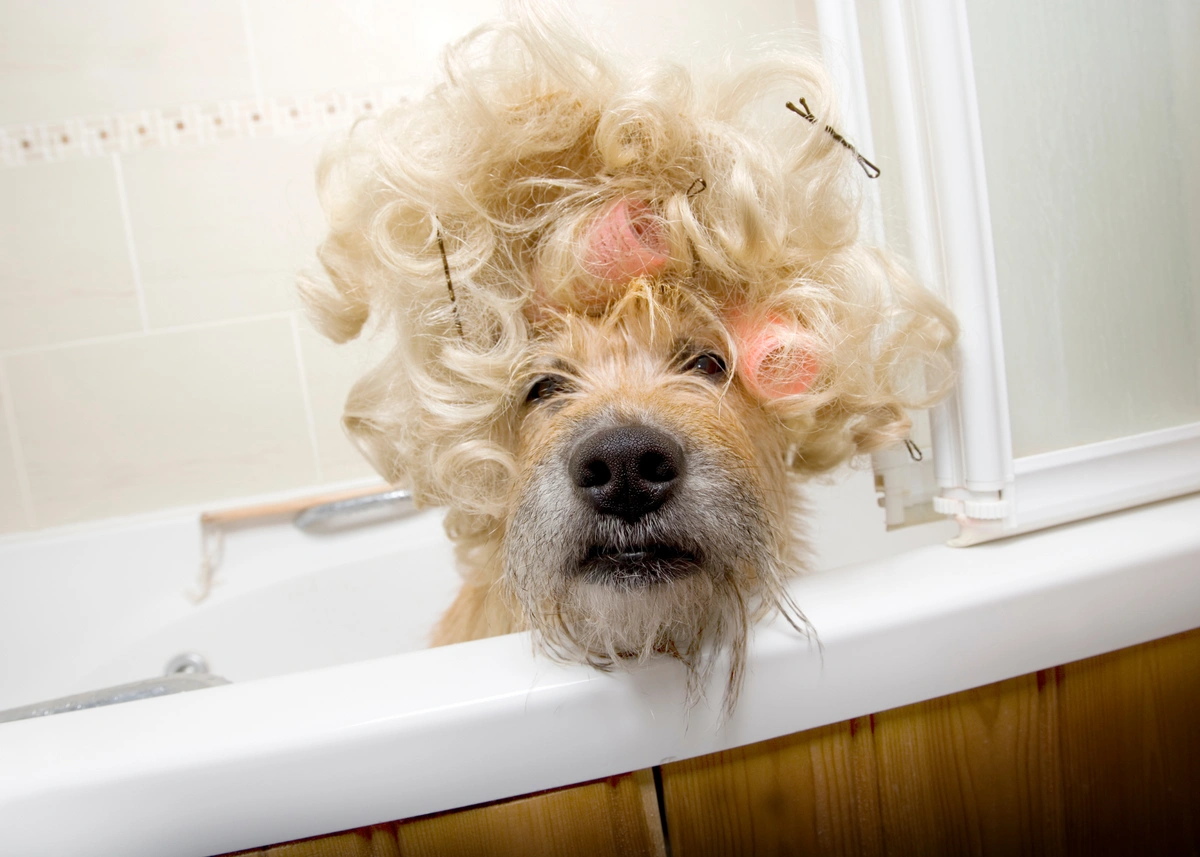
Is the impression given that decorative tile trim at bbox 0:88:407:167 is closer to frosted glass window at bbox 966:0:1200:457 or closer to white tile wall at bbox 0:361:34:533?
white tile wall at bbox 0:361:34:533

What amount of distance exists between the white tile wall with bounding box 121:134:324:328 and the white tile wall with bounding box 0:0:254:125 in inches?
5.0

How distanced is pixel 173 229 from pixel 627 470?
58.9 inches

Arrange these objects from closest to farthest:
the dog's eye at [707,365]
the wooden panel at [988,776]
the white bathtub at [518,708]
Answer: the white bathtub at [518,708] → the wooden panel at [988,776] → the dog's eye at [707,365]

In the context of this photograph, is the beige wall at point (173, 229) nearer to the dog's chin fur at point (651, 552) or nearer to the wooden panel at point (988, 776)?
the dog's chin fur at point (651, 552)

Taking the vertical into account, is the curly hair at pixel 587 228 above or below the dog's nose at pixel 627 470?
above

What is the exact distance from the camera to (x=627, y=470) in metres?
0.51

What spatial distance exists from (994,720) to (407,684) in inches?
18.1

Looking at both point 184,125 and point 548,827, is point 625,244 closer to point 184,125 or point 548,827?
point 548,827

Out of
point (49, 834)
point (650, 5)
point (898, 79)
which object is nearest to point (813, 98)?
point (898, 79)

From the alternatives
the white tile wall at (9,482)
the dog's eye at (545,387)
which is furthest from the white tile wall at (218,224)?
the dog's eye at (545,387)

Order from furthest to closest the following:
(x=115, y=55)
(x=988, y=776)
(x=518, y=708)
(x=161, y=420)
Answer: (x=161, y=420) < (x=115, y=55) < (x=988, y=776) < (x=518, y=708)

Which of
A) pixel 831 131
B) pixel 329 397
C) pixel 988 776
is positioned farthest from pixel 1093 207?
pixel 329 397

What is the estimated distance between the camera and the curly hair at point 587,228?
1.94 feet

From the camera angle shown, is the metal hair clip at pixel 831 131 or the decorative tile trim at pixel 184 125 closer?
the metal hair clip at pixel 831 131
